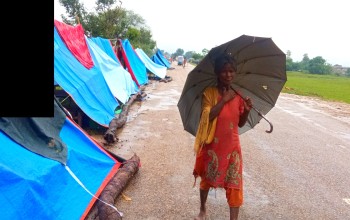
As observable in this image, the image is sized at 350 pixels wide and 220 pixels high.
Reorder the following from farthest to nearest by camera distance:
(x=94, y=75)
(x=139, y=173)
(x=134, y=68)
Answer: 1. (x=134, y=68)
2. (x=94, y=75)
3. (x=139, y=173)

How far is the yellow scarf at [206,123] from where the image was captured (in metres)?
2.89

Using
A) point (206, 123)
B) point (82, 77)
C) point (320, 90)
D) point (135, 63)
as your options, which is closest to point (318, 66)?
point (320, 90)

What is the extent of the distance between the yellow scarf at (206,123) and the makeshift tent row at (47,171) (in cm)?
117

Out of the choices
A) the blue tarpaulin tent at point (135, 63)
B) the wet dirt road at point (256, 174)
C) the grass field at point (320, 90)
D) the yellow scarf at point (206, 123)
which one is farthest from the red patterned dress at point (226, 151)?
the grass field at point (320, 90)

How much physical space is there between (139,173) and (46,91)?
13.2 feet

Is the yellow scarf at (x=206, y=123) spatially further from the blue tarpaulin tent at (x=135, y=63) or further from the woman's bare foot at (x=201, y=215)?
the blue tarpaulin tent at (x=135, y=63)

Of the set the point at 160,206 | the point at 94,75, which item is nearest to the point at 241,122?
the point at 160,206

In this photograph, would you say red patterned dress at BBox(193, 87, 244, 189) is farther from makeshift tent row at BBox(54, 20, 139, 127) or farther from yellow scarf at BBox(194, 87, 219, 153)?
makeshift tent row at BBox(54, 20, 139, 127)

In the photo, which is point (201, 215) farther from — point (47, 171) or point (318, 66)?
point (318, 66)

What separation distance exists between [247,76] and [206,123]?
0.71 m

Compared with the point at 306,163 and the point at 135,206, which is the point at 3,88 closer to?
the point at 135,206

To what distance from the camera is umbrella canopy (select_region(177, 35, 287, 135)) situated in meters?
2.92

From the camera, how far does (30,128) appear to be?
3.18 m

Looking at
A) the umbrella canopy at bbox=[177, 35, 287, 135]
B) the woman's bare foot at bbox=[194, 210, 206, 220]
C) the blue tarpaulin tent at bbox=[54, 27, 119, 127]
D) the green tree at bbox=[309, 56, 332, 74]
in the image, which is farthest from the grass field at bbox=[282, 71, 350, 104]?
the green tree at bbox=[309, 56, 332, 74]
